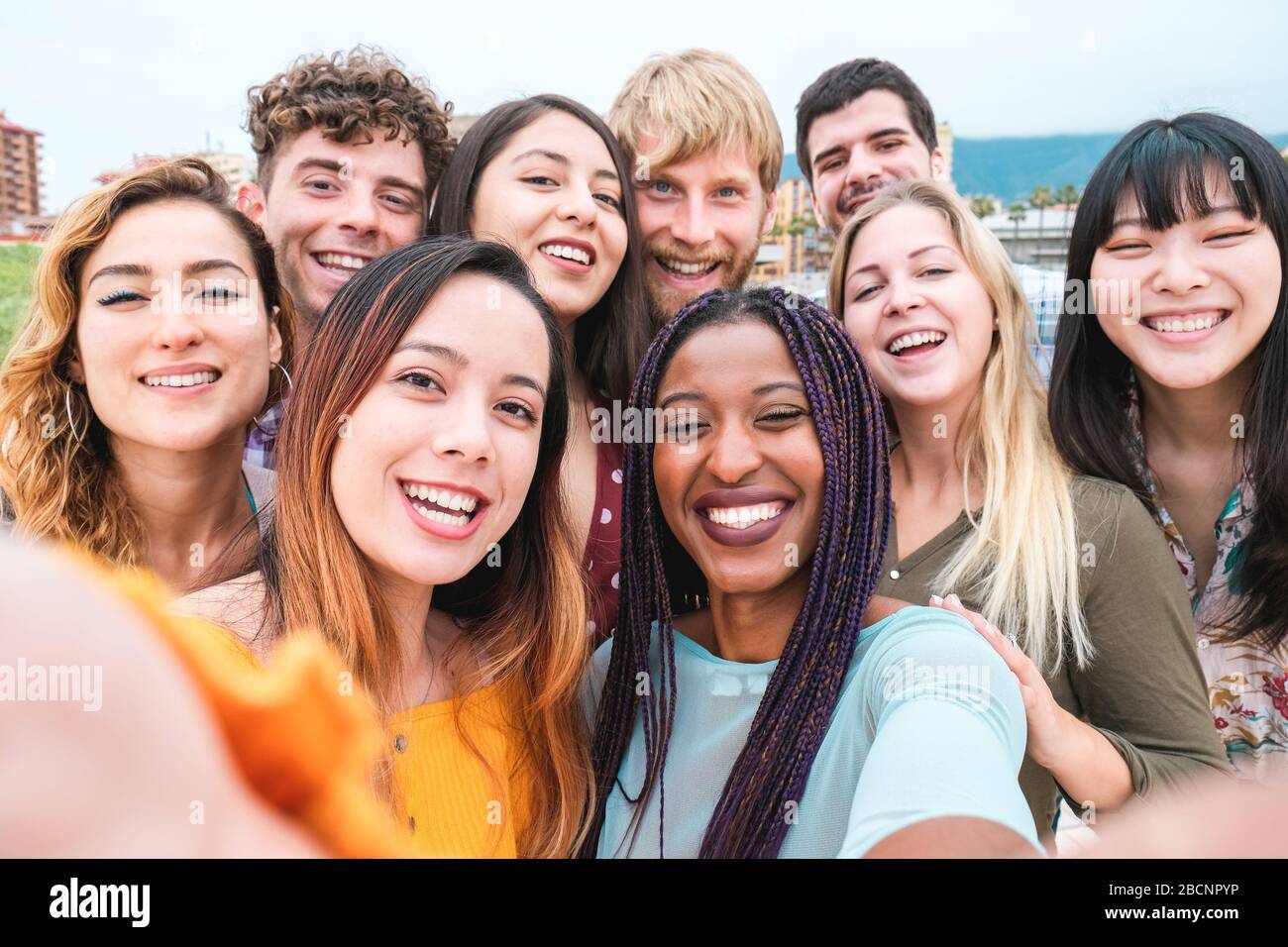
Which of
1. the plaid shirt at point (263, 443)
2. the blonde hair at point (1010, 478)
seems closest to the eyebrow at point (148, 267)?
the plaid shirt at point (263, 443)

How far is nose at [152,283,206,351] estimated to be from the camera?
327 centimetres

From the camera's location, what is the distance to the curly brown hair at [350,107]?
457 centimetres

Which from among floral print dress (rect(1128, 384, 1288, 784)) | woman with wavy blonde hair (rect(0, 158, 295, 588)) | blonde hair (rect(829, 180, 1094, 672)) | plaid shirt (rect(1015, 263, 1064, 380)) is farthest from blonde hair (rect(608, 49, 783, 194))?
floral print dress (rect(1128, 384, 1288, 784))

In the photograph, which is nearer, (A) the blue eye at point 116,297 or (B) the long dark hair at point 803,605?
(B) the long dark hair at point 803,605

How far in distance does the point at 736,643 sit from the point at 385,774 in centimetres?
100

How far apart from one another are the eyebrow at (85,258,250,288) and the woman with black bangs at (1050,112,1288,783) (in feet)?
10.6

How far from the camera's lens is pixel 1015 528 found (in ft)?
11.2

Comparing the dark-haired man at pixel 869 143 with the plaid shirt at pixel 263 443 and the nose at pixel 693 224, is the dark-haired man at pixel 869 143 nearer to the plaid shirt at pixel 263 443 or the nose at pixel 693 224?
the nose at pixel 693 224

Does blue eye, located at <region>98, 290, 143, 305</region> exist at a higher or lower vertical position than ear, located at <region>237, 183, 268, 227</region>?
lower

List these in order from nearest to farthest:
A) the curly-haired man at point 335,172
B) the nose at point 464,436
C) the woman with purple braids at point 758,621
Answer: the woman with purple braids at point 758,621 → the nose at point 464,436 → the curly-haired man at point 335,172

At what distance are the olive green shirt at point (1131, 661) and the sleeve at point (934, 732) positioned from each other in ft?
3.50

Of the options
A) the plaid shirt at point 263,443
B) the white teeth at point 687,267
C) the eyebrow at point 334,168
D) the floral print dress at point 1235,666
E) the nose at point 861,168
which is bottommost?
the floral print dress at point 1235,666

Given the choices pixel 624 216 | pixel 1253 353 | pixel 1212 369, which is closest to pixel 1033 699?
pixel 1212 369

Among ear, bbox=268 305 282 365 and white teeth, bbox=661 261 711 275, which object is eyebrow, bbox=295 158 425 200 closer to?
ear, bbox=268 305 282 365
